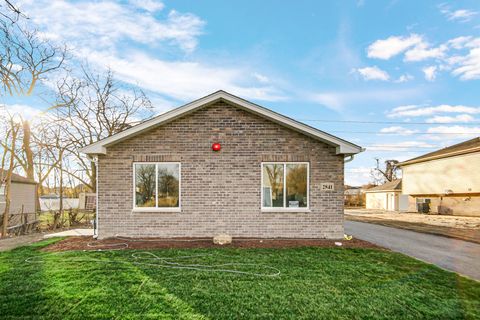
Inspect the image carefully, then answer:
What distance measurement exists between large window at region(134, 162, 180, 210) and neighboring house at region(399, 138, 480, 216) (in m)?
23.0

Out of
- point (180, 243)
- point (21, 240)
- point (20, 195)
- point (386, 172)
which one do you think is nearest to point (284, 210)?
point (180, 243)

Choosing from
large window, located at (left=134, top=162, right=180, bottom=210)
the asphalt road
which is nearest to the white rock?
large window, located at (left=134, top=162, right=180, bottom=210)

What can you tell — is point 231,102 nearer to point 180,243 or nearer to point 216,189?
point 216,189

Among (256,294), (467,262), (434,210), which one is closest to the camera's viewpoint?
(256,294)

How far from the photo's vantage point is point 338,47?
44.3 ft

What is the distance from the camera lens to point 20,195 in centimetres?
2103

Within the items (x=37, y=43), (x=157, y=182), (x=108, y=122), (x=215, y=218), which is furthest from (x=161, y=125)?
(x=108, y=122)

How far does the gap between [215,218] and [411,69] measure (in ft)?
48.4

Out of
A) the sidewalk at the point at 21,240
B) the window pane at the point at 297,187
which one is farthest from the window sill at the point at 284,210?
the sidewalk at the point at 21,240

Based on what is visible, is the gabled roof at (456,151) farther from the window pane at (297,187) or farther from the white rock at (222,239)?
the white rock at (222,239)

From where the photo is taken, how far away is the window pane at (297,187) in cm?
988

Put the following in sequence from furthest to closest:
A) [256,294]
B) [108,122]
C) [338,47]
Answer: [108,122] < [338,47] < [256,294]

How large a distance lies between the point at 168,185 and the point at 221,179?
184 centimetres

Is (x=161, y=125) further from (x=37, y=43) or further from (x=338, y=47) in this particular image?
(x=37, y=43)
